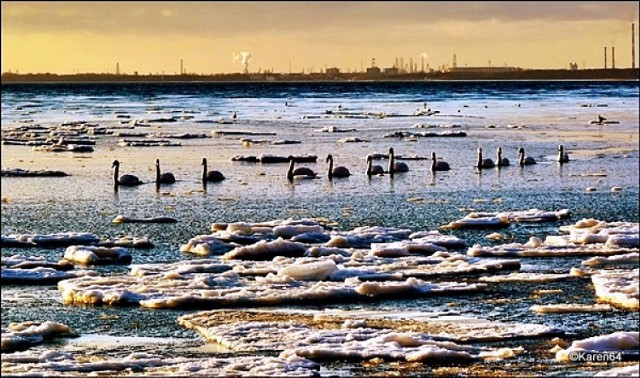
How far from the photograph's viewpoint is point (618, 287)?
2559 centimetres

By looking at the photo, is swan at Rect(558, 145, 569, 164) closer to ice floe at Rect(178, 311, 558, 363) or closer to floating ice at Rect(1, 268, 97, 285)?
floating ice at Rect(1, 268, 97, 285)

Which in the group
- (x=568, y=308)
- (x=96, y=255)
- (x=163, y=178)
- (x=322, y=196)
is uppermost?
(x=96, y=255)

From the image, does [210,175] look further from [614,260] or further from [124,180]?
[614,260]

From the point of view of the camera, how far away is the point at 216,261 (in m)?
30.5

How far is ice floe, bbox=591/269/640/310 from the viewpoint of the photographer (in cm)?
2423

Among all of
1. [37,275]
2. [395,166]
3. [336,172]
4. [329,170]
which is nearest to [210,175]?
[329,170]

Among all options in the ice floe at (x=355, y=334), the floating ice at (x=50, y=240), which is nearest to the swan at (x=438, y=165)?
the floating ice at (x=50, y=240)

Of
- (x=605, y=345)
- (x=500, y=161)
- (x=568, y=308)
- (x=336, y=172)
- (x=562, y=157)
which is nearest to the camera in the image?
(x=605, y=345)

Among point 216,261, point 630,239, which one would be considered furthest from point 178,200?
point 630,239

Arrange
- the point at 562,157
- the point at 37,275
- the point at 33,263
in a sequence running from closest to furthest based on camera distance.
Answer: the point at 37,275
the point at 33,263
the point at 562,157

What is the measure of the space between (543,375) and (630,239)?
14.6 m

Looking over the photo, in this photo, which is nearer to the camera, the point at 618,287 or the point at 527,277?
the point at 618,287

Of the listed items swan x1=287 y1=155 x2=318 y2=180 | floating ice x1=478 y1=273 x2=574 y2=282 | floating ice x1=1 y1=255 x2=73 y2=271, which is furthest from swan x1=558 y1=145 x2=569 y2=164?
floating ice x1=1 y1=255 x2=73 y2=271

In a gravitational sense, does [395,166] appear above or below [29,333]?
below
